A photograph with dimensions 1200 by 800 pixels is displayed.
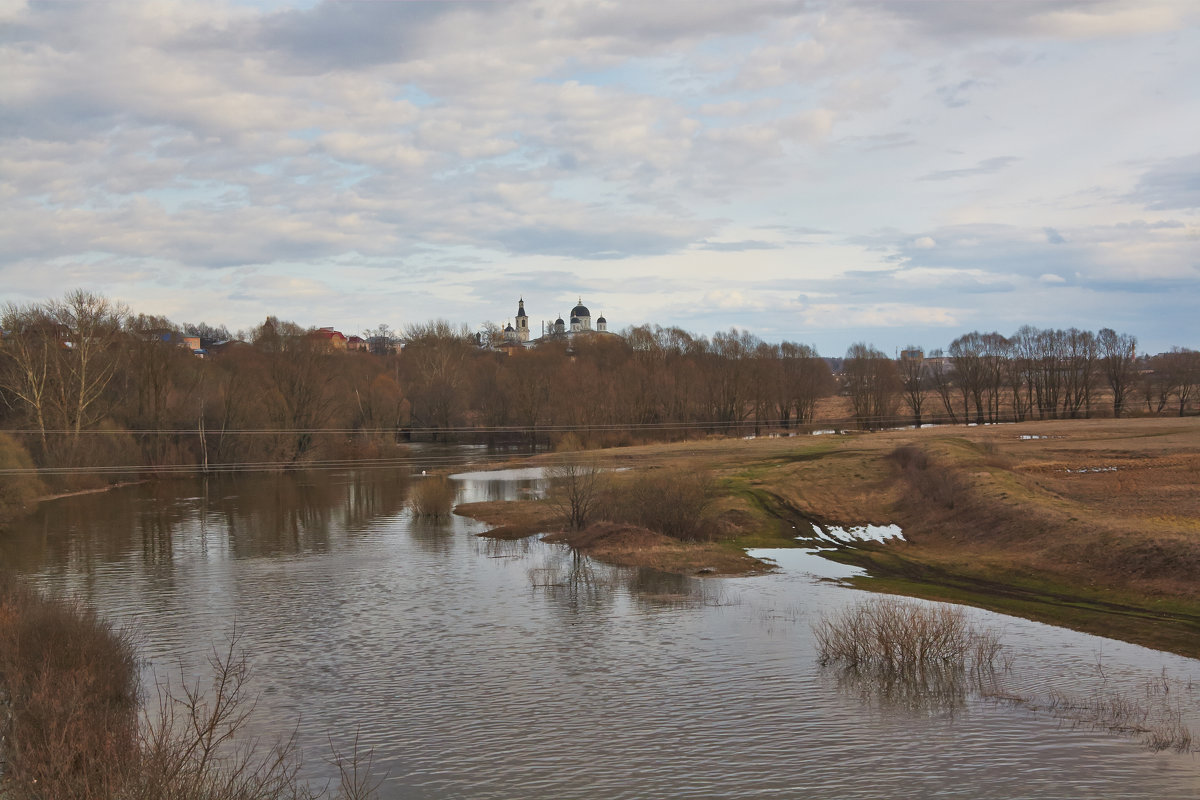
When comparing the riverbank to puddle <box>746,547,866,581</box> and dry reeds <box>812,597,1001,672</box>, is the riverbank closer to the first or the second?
puddle <box>746,547,866,581</box>

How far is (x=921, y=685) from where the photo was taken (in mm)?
20891

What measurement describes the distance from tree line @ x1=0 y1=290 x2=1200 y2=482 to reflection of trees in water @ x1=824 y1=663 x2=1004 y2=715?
190 feet

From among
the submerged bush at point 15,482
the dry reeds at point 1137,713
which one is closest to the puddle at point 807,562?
the dry reeds at point 1137,713

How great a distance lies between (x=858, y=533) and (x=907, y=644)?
20248mm

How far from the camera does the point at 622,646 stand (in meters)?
24.3

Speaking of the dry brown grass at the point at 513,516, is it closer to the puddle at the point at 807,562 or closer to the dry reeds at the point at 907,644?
the puddle at the point at 807,562

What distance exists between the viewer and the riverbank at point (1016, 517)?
26.8 metres

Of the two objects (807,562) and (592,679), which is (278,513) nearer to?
(807,562)

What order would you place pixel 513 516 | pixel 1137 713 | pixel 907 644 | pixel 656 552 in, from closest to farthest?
1. pixel 1137 713
2. pixel 907 644
3. pixel 656 552
4. pixel 513 516

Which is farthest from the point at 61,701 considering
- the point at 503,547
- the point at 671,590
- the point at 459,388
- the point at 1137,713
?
the point at 459,388

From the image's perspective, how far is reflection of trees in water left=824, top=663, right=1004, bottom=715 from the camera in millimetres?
19688

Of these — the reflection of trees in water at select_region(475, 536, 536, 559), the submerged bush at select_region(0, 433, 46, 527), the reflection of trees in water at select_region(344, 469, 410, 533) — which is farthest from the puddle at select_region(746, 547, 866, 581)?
the submerged bush at select_region(0, 433, 46, 527)

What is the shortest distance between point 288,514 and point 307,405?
34.2m

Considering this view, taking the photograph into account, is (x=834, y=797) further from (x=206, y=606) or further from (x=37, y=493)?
(x=37, y=493)
